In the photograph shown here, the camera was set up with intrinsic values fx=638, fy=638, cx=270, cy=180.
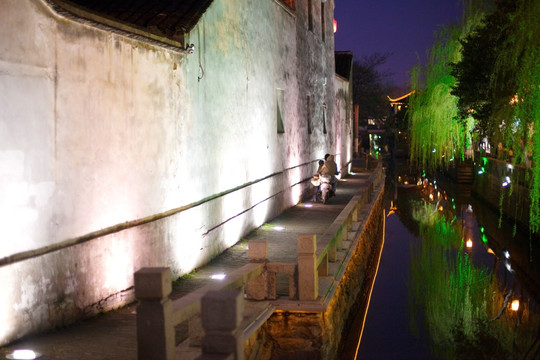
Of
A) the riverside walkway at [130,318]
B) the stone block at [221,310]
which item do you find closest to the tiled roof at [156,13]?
the riverside walkway at [130,318]

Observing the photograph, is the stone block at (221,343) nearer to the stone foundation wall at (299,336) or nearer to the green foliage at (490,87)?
the stone foundation wall at (299,336)

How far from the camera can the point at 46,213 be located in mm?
6441

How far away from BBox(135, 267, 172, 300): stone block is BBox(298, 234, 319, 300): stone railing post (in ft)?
10.5

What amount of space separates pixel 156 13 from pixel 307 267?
455 centimetres

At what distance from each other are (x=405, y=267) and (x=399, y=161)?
47.8m

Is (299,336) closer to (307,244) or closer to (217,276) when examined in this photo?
(307,244)

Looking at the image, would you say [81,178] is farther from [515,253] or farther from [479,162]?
[479,162]

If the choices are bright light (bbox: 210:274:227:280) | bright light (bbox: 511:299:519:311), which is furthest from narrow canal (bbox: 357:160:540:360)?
bright light (bbox: 210:274:227:280)

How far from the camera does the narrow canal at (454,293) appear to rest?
10.8 metres

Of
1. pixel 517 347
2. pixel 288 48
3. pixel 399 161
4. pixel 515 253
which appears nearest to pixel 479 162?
pixel 515 253

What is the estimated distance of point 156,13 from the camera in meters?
9.65

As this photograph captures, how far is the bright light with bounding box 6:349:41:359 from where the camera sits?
221 inches

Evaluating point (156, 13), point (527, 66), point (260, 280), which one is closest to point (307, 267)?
point (260, 280)

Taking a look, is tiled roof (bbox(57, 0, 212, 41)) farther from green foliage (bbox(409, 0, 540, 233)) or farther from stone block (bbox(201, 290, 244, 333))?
green foliage (bbox(409, 0, 540, 233))
